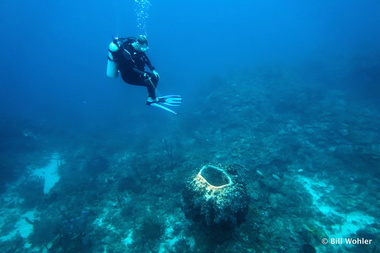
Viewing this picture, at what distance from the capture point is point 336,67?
2045 cm

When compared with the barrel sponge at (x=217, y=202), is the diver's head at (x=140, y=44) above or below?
above

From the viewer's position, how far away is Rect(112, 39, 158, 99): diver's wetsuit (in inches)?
199

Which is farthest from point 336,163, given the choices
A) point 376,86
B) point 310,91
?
point 376,86

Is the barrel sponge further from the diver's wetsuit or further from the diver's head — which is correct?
the diver's head

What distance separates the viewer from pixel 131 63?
16.7 ft

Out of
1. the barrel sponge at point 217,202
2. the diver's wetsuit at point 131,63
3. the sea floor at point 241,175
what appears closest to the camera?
the barrel sponge at point 217,202

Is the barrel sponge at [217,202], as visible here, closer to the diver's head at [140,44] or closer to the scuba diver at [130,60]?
the scuba diver at [130,60]

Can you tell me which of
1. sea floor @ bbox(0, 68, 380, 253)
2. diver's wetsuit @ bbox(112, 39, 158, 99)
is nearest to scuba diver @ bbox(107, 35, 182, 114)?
diver's wetsuit @ bbox(112, 39, 158, 99)

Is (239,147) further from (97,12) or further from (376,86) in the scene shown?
(97,12)

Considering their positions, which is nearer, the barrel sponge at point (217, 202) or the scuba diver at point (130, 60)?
the barrel sponge at point (217, 202)

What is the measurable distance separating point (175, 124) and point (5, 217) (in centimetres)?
1128

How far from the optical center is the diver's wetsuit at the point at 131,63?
16.6 ft

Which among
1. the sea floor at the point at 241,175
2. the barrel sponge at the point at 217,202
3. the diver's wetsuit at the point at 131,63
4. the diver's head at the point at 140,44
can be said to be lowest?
the sea floor at the point at 241,175

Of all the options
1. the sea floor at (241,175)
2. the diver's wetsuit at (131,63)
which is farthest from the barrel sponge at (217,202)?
the diver's wetsuit at (131,63)
